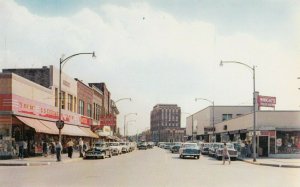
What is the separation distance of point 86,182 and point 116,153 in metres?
36.0

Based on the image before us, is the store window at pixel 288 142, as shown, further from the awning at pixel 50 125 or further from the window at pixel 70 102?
the window at pixel 70 102

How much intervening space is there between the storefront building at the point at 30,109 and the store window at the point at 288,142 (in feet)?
70.8

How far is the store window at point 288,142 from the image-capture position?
1848 inches

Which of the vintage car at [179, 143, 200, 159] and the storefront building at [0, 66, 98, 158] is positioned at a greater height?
the storefront building at [0, 66, 98, 158]

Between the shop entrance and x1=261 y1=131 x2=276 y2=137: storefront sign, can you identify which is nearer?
the shop entrance

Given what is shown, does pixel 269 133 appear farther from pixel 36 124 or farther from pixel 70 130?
Result: pixel 36 124

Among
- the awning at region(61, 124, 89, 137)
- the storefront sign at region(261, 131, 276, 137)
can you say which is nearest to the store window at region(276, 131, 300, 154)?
the storefront sign at region(261, 131, 276, 137)

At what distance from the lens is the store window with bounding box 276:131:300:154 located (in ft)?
154

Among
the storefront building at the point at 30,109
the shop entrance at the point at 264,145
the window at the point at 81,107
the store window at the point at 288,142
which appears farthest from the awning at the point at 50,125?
the store window at the point at 288,142

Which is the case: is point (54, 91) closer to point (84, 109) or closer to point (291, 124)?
point (84, 109)

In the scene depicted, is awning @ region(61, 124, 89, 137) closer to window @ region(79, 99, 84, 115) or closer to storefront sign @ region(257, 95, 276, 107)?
window @ region(79, 99, 84, 115)

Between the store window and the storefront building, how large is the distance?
850 inches

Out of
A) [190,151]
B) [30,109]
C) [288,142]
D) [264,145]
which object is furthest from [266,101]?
[30,109]

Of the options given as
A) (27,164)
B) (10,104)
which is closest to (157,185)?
(27,164)
